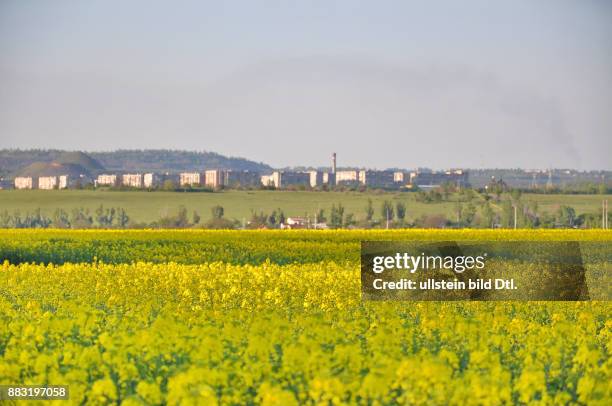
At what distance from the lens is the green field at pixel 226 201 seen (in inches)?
4758

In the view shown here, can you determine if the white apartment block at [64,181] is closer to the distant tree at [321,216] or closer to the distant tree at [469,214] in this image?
the distant tree at [321,216]

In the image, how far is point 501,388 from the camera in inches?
375

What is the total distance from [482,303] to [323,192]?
126 metres

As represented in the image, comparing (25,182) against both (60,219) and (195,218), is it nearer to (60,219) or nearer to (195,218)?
(60,219)

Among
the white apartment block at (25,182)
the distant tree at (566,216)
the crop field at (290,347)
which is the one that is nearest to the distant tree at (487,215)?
the distant tree at (566,216)

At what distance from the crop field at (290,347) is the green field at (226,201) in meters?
97.6

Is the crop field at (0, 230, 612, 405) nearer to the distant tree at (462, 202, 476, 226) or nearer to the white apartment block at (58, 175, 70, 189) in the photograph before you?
the distant tree at (462, 202, 476, 226)

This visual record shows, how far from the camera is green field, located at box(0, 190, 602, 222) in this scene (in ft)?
396

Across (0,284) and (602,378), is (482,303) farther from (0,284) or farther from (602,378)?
(0,284)

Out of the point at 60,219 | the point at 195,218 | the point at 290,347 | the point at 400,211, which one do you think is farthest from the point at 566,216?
the point at 290,347

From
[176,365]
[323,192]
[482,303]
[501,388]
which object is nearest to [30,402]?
[176,365]

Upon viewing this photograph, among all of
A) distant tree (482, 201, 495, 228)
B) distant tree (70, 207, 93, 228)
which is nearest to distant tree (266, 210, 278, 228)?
distant tree (70, 207, 93, 228)

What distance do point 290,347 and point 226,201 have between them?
122434 millimetres

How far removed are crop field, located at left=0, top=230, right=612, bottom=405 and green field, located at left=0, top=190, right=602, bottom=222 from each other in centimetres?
9764
